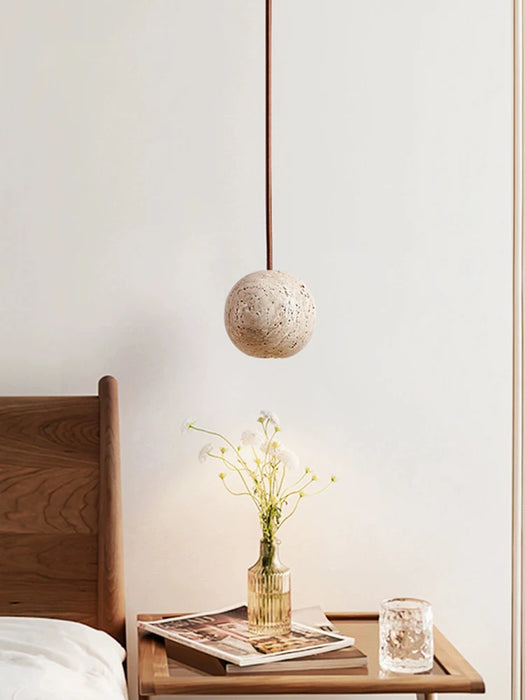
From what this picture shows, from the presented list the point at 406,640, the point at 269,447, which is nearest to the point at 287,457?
the point at 269,447

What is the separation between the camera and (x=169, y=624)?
159 centimetres

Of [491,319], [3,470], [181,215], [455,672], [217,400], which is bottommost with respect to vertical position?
[455,672]

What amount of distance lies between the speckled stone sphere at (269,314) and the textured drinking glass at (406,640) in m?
0.47

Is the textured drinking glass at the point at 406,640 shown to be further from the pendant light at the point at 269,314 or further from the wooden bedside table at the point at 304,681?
the pendant light at the point at 269,314

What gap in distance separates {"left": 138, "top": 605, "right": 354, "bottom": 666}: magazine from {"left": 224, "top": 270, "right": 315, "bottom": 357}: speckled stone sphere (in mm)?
459

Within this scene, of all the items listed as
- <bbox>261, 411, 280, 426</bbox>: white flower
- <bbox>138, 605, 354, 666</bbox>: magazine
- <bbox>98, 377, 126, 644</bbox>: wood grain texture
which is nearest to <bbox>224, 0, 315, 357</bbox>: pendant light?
<bbox>261, 411, 280, 426</bbox>: white flower

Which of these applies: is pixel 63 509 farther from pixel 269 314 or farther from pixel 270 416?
pixel 269 314

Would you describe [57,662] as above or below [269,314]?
below

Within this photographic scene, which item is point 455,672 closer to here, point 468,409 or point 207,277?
point 468,409

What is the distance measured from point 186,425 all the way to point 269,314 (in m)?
0.32

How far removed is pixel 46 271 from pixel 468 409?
0.86m

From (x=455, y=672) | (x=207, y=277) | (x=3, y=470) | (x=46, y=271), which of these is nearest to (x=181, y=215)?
(x=207, y=277)

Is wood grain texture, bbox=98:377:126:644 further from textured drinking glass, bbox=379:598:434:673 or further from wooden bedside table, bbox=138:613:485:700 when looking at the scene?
textured drinking glass, bbox=379:598:434:673

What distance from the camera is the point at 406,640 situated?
57.5 inches
